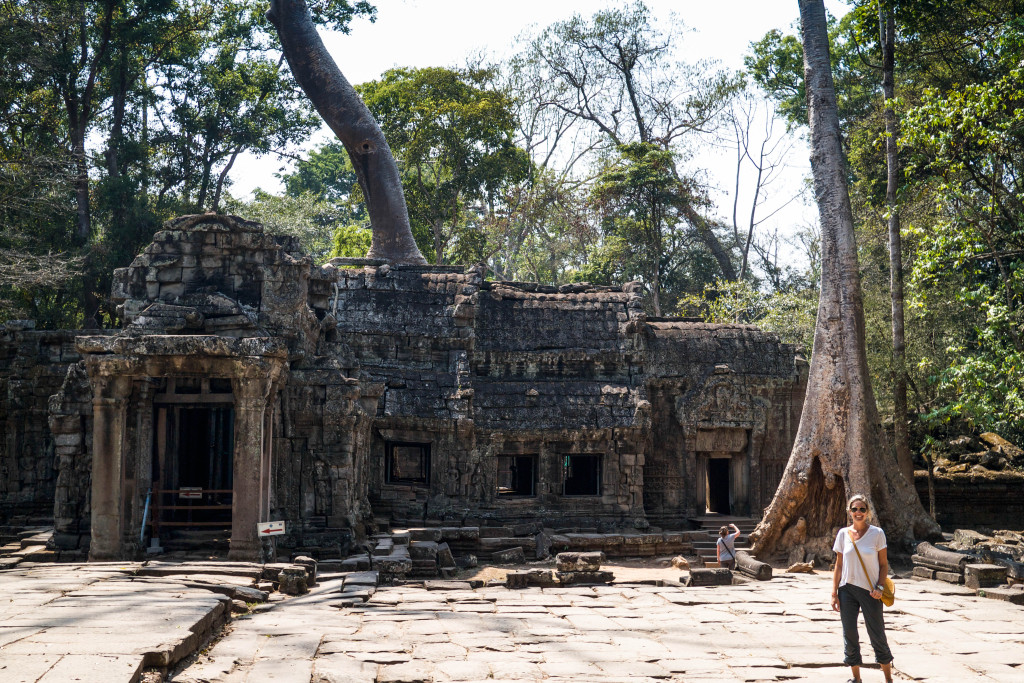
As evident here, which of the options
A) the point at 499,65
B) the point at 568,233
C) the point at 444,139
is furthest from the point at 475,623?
the point at 499,65

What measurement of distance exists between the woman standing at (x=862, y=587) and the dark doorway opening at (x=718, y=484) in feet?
42.8

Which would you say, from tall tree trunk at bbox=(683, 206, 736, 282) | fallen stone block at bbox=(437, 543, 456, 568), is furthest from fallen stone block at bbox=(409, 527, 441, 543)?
tall tree trunk at bbox=(683, 206, 736, 282)

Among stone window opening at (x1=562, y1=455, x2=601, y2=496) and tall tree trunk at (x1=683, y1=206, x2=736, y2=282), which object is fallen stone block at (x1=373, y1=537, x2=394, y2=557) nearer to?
stone window opening at (x1=562, y1=455, x2=601, y2=496)

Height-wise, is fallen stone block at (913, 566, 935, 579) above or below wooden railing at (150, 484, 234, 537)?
below

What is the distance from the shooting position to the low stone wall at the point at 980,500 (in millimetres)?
18609

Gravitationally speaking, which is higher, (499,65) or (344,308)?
(499,65)

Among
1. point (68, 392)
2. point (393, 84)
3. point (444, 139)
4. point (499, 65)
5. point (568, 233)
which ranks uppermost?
point (499, 65)

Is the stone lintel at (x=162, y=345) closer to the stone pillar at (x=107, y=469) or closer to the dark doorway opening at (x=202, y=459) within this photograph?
the stone pillar at (x=107, y=469)

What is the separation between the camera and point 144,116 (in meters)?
27.8

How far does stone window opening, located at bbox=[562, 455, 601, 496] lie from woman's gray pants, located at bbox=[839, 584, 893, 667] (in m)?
11.3

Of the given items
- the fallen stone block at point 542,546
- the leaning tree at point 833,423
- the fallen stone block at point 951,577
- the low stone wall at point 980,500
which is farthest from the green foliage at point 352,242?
the fallen stone block at point 951,577

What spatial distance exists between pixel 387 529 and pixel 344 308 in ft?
14.8

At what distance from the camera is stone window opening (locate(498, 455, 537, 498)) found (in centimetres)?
1716

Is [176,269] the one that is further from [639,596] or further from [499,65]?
[499,65]
